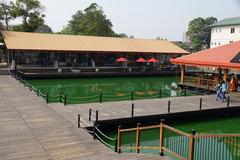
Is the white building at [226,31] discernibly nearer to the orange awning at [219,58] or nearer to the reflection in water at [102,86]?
the reflection in water at [102,86]

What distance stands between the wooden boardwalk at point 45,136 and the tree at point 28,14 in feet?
137

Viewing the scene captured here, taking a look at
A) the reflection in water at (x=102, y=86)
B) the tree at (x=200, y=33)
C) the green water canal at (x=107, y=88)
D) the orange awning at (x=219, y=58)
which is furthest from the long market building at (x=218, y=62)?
the tree at (x=200, y=33)

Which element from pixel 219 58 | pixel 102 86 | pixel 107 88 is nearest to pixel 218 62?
pixel 219 58

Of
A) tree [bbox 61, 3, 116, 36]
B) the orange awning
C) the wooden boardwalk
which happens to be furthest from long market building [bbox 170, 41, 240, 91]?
tree [bbox 61, 3, 116, 36]

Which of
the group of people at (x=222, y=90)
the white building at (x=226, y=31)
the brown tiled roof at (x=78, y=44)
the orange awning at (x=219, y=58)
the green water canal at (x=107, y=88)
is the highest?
the white building at (x=226, y=31)

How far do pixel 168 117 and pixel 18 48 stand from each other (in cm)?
2892

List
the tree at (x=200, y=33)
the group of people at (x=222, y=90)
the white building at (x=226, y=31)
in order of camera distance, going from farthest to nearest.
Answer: the tree at (x=200, y=33)
the white building at (x=226, y=31)
the group of people at (x=222, y=90)

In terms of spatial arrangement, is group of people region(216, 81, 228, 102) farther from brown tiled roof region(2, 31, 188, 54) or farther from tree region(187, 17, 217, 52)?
tree region(187, 17, 217, 52)

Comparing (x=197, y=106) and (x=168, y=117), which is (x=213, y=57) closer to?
(x=197, y=106)

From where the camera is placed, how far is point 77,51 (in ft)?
152

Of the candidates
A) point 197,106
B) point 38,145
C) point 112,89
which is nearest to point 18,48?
point 112,89

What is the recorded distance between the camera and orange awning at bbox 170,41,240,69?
27.6 metres

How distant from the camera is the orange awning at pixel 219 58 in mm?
27625

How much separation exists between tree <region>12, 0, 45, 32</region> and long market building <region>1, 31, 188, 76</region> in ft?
34.5
